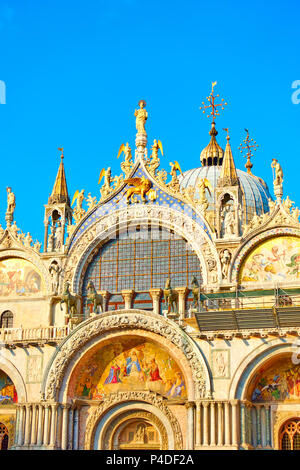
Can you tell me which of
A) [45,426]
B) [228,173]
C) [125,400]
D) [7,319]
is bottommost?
[45,426]

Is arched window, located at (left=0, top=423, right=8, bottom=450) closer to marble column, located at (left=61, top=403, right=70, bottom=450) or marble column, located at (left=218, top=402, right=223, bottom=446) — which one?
marble column, located at (left=61, top=403, right=70, bottom=450)

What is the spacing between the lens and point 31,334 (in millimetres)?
34719

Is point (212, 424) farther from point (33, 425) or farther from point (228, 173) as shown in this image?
point (228, 173)

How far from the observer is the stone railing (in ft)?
111

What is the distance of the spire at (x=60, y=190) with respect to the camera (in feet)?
125

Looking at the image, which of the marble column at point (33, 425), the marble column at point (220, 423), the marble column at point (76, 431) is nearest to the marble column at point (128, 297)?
the marble column at point (76, 431)

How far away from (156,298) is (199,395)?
222 inches

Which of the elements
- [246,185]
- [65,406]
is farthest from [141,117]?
[246,185]

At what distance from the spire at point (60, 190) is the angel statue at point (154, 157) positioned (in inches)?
166

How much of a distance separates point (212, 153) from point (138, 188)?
17153 mm

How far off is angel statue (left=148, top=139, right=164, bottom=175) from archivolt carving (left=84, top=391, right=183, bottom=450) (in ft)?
33.5

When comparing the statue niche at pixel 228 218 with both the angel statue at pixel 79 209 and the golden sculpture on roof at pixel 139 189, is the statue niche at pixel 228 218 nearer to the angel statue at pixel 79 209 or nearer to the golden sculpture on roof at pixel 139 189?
the golden sculpture on roof at pixel 139 189
